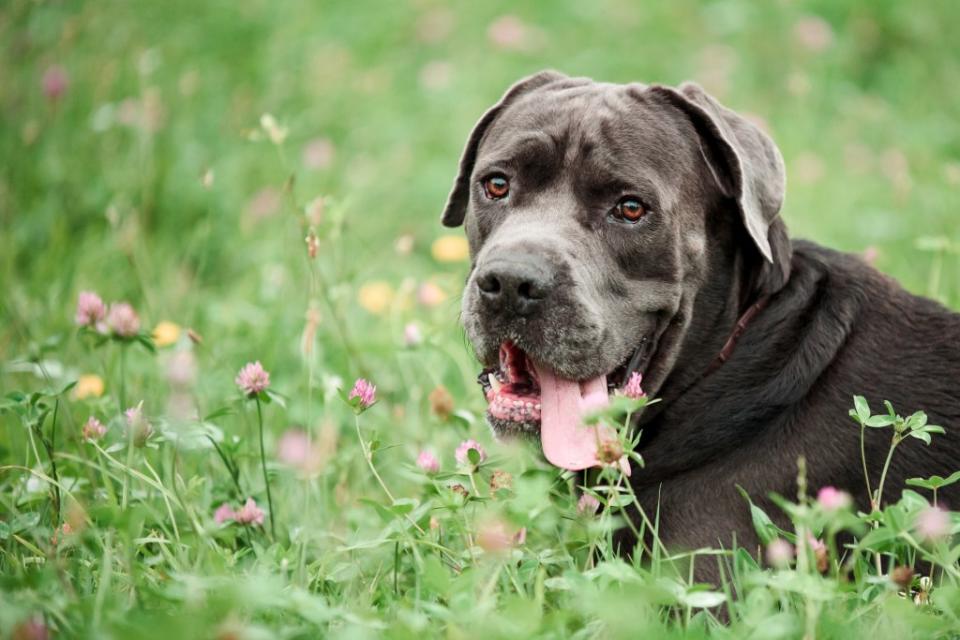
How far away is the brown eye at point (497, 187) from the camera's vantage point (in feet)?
11.6

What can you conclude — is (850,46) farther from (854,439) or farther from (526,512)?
(526,512)

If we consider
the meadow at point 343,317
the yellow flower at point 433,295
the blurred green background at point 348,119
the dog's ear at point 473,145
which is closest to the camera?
the meadow at point 343,317

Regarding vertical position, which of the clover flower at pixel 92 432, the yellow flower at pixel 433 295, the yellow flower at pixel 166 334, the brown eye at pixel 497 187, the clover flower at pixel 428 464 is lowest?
the yellow flower at pixel 166 334

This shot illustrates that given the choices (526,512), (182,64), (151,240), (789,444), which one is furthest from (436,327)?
(182,64)

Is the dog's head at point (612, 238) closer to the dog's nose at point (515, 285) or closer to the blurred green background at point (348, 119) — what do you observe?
the dog's nose at point (515, 285)

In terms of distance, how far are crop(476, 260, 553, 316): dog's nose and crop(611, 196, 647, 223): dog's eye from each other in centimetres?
39

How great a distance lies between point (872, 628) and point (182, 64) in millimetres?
5868

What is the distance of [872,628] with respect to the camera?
92.7 inches

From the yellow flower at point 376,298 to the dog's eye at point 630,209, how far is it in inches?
76.6

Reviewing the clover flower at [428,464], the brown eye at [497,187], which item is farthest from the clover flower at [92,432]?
the brown eye at [497,187]

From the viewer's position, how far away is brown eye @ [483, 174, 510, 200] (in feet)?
11.6

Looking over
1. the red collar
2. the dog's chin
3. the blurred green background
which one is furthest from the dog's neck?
the blurred green background

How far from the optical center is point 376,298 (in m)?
5.04

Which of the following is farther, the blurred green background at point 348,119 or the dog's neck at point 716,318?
the blurred green background at point 348,119
